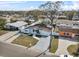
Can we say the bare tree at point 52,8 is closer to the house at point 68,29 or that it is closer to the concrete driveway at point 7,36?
the house at point 68,29

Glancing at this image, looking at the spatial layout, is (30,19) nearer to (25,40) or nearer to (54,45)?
(25,40)

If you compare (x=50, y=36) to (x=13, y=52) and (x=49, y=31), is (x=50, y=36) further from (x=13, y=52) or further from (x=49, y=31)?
(x=13, y=52)

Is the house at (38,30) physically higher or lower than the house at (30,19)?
lower

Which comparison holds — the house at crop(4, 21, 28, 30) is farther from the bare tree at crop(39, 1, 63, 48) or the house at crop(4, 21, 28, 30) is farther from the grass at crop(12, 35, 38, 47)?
the bare tree at crop(39, 1, 63, 48)

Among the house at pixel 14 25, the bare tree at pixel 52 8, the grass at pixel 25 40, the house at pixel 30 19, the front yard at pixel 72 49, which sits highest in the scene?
the bare tree at pixel 52 8

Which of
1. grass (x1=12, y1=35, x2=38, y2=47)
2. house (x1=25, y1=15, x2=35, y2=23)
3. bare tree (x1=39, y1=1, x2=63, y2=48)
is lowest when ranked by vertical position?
grass (x1=12, y1=35, x2=38, y2=47)

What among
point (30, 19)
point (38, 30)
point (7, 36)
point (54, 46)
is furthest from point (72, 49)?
point (7, 36)

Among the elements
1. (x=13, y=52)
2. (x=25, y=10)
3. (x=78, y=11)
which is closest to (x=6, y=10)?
(x=25, y=10)

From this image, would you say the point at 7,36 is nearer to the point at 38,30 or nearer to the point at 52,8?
the point at 38,30

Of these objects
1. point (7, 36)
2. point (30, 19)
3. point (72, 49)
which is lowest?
point (72, 49)

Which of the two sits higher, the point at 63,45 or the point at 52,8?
the point at 52,8

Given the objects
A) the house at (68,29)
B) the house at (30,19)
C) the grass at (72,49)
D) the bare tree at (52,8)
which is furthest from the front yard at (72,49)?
the house at (30,19)

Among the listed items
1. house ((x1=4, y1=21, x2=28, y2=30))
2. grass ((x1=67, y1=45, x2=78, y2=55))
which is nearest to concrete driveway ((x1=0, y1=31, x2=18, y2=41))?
house ((x1=4, y1=21, x2=28, y2=30))
